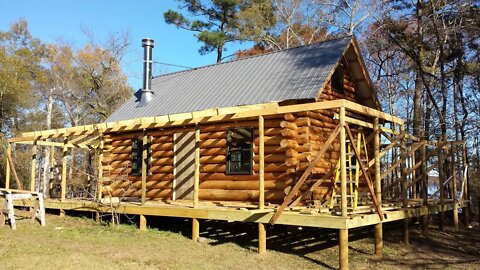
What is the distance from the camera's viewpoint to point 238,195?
1259 cm

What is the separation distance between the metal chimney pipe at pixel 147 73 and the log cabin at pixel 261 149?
105 mm

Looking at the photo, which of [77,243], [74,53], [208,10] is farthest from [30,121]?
[77,243]

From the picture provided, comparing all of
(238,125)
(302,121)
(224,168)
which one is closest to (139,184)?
(224,168)

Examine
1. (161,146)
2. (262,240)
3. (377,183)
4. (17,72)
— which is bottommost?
(262,240)

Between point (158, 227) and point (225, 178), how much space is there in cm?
238

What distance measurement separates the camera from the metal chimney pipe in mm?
17219

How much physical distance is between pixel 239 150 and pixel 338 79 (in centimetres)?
407

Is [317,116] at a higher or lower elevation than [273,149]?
higher

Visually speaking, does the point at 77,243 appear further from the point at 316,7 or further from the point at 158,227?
the point at 316,7

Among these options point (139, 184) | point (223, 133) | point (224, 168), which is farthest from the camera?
point (139, 184)

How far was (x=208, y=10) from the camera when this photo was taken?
30953 millimetres

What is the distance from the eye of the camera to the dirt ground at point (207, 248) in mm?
8125

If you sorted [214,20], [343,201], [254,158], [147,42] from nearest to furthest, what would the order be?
[343,201], [254,158], [147,42], [214,20]

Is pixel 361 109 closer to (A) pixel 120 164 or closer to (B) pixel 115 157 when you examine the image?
(A) pixel 120 164
